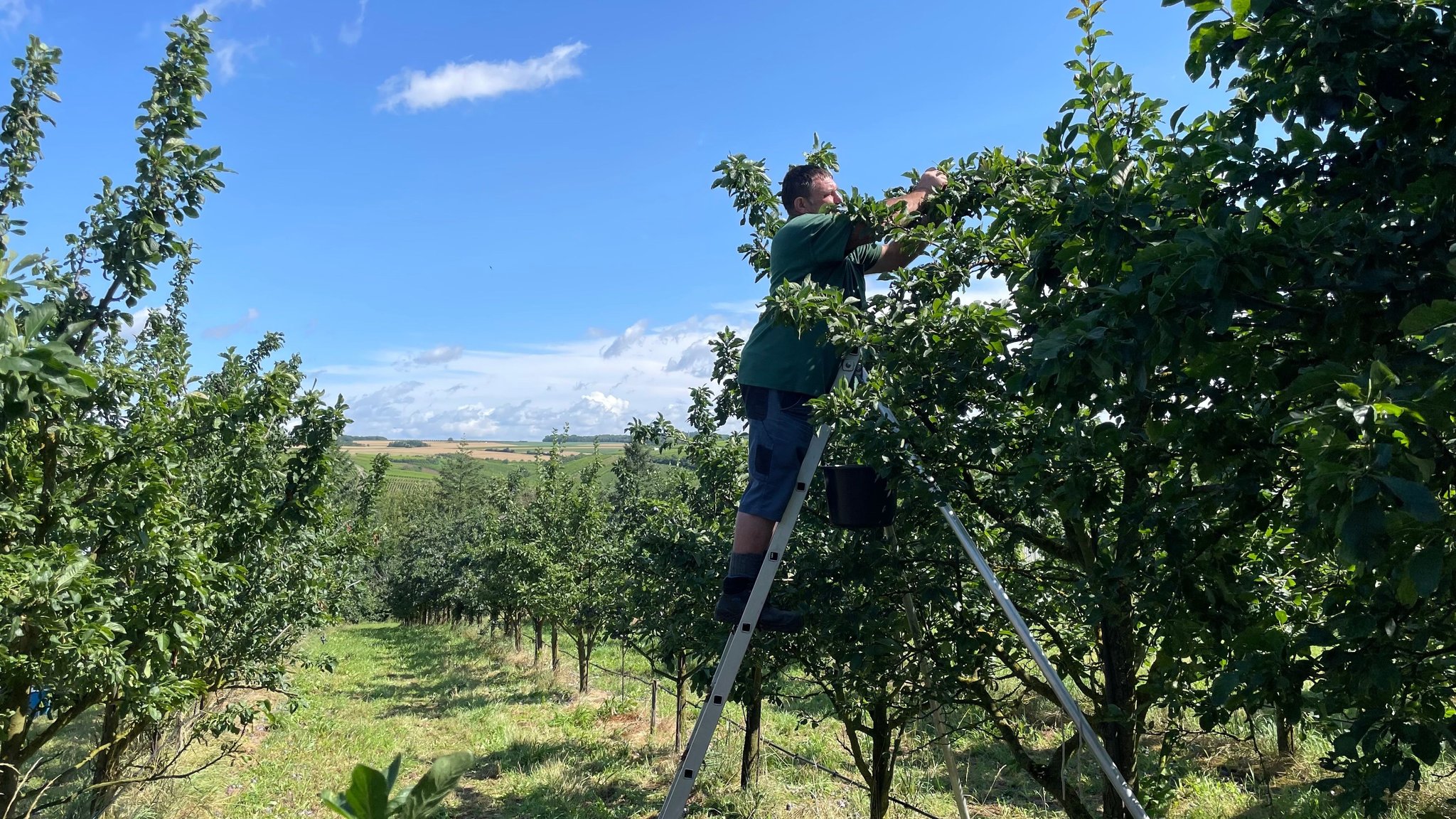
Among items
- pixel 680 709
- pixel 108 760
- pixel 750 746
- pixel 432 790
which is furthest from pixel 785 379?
pixel 680 709

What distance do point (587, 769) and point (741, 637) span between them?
11026 mm

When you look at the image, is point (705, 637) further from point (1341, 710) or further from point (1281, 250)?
point (1281, 250)

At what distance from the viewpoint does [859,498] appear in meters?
3.57

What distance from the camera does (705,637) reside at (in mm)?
5840

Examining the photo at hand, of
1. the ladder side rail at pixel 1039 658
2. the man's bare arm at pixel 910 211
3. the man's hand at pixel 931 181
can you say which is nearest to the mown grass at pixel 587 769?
the ladder side rail at pixel 1039 658

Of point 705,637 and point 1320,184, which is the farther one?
point 705,637

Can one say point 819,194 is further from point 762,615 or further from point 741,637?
point 741,637

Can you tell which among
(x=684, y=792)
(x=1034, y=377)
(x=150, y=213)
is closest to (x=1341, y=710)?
(x=1034, y=377)

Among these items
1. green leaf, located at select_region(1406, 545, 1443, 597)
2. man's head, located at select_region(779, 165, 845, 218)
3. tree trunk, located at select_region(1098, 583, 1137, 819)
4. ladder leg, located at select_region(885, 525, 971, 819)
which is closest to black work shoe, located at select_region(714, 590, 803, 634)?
ladder leg, located at select_region(885, 525, 971, 819)

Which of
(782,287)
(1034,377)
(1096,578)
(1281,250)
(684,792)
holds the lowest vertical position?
(684,792)

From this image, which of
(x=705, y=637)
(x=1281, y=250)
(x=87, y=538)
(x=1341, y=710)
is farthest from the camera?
(x=705, y=637)

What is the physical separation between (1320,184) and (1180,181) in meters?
0.38

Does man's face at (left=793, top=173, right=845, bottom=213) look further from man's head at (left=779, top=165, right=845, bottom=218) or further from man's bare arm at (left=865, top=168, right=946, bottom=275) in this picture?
man's bare arm at (left=865, top=168, right=946, bottom=275)

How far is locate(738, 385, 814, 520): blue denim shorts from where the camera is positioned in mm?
3676
